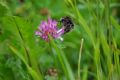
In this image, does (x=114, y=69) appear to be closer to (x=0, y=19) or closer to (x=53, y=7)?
(x=0, y=19)

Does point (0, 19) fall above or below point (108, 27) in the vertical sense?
above

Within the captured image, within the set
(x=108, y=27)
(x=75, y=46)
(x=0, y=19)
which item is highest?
(x=0, y=19)

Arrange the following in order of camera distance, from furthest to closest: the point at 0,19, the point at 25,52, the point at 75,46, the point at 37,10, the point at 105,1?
1. the point at 37,10
2. the point at 75,46
3. the point at 0,19
4. the point at 25,52
5. the point at 105,1

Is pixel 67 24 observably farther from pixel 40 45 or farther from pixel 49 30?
pixel 40 45

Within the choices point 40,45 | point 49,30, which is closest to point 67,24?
point 49,30

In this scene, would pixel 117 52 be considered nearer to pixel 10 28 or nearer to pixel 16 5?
pixel 10 28

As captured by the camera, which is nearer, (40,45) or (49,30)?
(49,30)

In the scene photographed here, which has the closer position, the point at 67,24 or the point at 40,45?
the point at 67,24

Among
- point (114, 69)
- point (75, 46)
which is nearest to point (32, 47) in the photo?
point (114, 69)

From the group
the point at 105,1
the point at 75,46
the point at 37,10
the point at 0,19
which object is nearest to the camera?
the point at 105,1

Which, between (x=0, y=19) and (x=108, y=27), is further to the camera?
(x=0, y=19)
